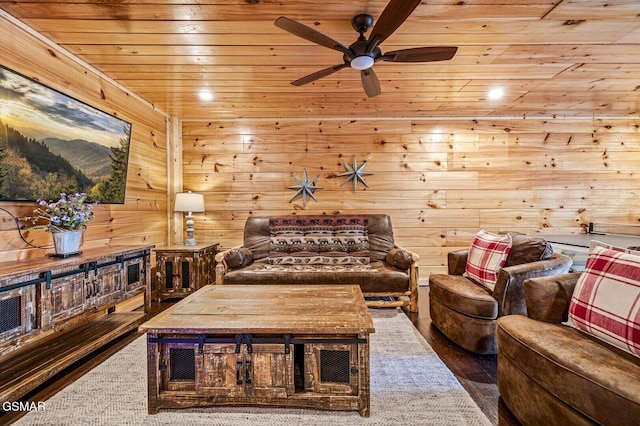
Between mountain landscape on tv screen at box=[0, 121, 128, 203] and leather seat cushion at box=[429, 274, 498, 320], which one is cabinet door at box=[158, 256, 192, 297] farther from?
leather seat cushion at box=[429, 274, 498, 320]

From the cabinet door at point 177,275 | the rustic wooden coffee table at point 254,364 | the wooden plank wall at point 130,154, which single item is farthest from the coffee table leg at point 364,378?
the cabinet door at point 177,275

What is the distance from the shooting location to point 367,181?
4.18 metres

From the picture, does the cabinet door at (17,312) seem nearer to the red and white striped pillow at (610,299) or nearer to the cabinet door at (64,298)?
the cabinet door at (64,298)

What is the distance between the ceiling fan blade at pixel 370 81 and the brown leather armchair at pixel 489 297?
5.66ft

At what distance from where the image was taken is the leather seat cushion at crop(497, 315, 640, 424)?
3.43 ft

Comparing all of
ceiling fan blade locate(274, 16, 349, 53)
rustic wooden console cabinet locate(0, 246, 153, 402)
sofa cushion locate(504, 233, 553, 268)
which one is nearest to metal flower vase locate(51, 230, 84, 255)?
rustic wooden console cabinet locate(0, 246, 153, 402)

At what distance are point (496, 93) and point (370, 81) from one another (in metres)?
1.93

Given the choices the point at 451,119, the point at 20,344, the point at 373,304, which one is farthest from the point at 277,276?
the point at 451,119

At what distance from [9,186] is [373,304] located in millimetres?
3017

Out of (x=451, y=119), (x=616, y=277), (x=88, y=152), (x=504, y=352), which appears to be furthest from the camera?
(x=451, y=119)

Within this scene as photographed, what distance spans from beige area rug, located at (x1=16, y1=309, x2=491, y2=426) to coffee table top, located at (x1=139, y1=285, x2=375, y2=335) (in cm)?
48

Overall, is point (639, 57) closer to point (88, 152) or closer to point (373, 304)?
point (373, 304)

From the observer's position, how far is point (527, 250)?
2338mm

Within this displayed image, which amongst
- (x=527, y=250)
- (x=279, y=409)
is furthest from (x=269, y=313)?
(x=527, y=250)
